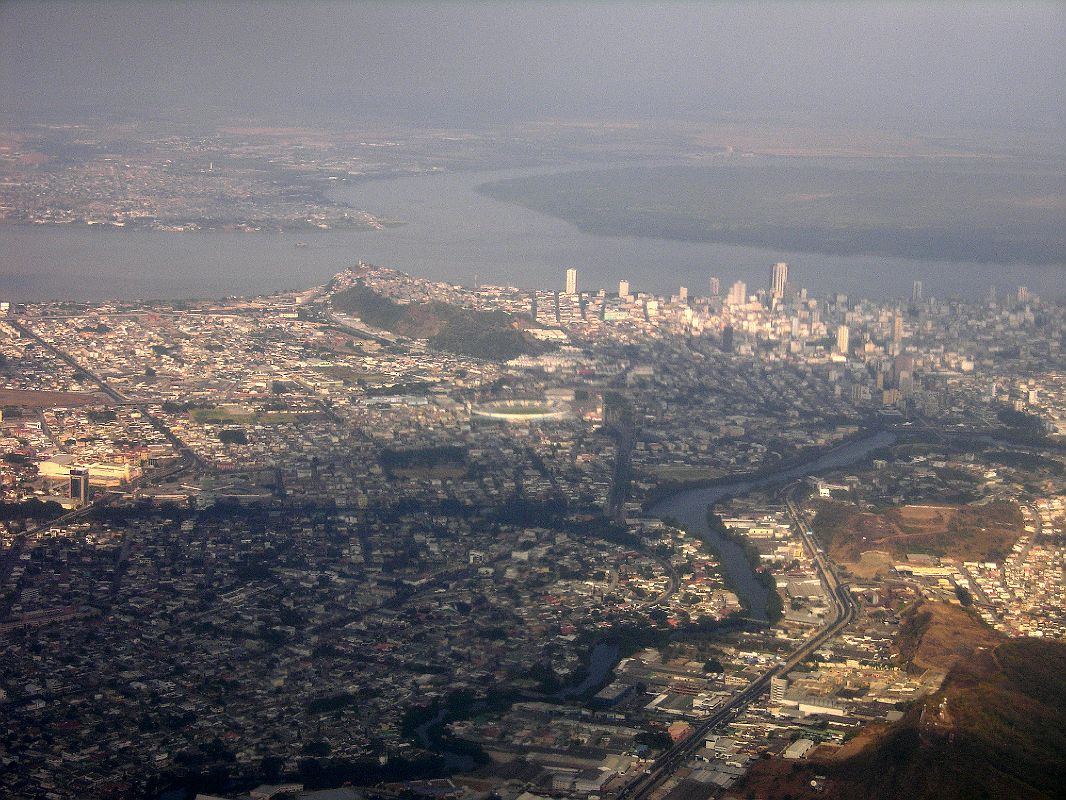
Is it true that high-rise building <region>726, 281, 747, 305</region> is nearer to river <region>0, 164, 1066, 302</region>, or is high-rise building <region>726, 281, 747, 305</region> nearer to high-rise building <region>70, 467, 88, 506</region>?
river <region>0, 164, 1066, 302</region>


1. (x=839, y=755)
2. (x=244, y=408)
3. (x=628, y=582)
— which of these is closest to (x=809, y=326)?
(x=244, y=408)

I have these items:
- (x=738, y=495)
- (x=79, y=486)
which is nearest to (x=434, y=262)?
(x=738, y=495)

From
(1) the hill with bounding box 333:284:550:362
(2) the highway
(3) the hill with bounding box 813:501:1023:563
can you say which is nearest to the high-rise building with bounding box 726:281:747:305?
(1) the hill with bounding box 333:284:550:362

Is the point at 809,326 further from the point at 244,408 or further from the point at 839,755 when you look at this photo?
the point at 839,755

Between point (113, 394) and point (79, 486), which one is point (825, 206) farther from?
point (79, 486)

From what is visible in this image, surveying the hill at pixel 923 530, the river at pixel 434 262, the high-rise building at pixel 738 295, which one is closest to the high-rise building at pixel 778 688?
the hill at pixel 923 530

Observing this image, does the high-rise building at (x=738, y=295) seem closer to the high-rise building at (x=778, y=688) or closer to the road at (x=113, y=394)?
the road at (x=113, y=394)
